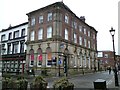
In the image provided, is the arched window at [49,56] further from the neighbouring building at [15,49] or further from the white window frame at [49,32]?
the neighbouring building at [15,49]

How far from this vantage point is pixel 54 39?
1251 inches

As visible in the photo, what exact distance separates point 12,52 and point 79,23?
55.3 feet

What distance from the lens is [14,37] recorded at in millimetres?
41594

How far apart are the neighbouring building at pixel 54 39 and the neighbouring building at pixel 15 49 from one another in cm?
249

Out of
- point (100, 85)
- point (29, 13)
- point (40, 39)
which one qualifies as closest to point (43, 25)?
point (40, 39)

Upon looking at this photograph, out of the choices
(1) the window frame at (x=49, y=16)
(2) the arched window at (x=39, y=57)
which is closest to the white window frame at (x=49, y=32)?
(1) the window frame at (x=49, y=16)

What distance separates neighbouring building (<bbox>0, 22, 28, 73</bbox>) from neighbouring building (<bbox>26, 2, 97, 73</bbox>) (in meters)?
2.49

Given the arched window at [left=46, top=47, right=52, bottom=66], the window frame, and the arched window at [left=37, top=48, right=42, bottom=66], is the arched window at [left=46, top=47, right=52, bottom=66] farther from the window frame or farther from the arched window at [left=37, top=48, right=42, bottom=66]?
the window frame

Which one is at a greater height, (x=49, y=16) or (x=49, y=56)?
(x=49, y=16)

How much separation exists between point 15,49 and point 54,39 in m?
12.9

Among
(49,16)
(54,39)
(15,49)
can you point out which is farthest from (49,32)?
(15,49)

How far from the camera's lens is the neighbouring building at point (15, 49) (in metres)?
38.2

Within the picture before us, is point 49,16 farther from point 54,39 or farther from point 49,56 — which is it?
point 49,56

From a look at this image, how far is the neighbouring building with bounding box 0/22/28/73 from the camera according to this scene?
1503 inches
